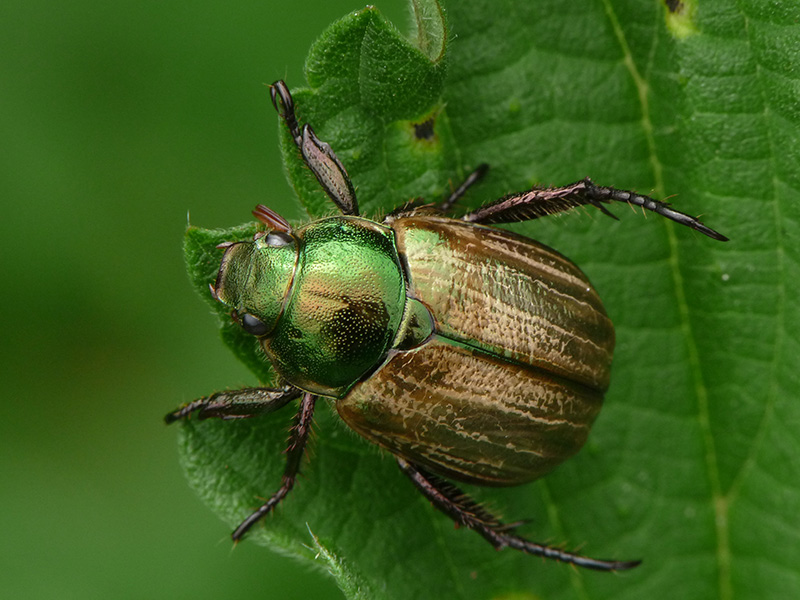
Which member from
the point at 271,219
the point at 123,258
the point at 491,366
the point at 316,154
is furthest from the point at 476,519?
the point at 123,258

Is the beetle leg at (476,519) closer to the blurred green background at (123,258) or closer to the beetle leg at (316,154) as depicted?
the beetle leg at (316,154)

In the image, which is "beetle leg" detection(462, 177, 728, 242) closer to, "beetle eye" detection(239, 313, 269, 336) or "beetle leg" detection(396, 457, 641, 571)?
"beetle eye" detection(239, 313, 269, 336)

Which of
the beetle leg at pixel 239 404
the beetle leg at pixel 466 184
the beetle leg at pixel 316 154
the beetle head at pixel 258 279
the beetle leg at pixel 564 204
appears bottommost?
the beetle leg at pixel 239 404

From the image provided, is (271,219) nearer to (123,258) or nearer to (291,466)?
(291,466)

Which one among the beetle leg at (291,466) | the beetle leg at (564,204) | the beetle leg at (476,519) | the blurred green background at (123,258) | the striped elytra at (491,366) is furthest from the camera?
the blurred green background at (123,258)

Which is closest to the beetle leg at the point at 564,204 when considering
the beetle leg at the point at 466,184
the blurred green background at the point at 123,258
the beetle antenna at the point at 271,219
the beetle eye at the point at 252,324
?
the beetle leg at the point at 466,184

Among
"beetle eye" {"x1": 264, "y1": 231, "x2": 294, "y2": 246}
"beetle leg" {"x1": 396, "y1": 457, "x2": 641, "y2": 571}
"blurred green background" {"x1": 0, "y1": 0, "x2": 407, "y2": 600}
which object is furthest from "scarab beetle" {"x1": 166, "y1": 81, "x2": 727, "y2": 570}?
"blurred green background" {"x1": 0, "y1": 0, "x2": 407, "y2": 600}

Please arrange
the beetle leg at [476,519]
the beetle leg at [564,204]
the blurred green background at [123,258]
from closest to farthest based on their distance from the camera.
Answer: the beetle leg at [564,204] < the beetle leg at [476,519] < the blurred green background at [123,258]
